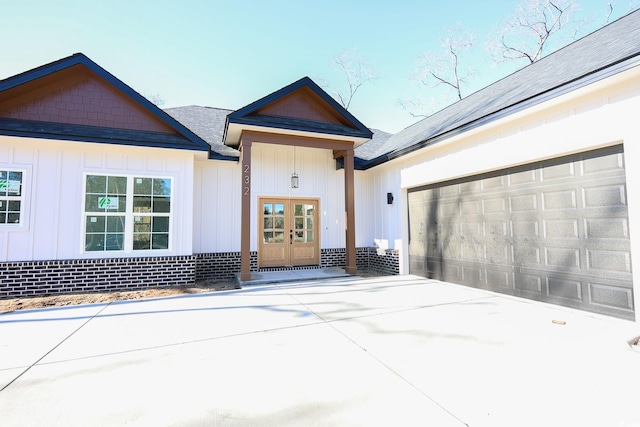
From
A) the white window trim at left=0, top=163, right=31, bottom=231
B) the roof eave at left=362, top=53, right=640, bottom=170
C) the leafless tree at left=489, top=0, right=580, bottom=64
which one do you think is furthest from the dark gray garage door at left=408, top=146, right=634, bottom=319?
the leafless tree at left=489, top=0, right=580, bottom=64

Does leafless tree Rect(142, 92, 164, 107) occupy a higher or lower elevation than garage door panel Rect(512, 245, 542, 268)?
higher

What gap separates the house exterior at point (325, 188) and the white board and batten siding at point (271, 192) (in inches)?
1.7

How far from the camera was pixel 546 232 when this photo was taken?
4.86 m

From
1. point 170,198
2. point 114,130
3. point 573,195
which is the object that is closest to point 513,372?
point 573,195

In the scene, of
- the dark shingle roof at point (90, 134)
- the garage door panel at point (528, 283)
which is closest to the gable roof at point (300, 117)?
the dark shingle roof at point (90, 134)

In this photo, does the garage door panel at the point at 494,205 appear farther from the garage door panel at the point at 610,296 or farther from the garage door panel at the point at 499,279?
the garage door panel at the point at 610,296

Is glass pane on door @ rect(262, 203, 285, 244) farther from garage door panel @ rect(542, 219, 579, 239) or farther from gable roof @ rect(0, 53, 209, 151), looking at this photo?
garage door panel @ rect(542, 219, 579, 239)

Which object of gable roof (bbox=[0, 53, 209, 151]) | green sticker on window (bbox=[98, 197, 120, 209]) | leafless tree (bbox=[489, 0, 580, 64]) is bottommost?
green sticker on window (bbox=[98, 197, 120, 209])

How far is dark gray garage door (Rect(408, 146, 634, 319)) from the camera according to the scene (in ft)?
13.3

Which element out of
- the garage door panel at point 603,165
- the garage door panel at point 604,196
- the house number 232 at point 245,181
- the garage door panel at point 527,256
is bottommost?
the garage door panel at point 527,256

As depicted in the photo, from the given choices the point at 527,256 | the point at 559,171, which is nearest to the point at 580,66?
the point at 559,171

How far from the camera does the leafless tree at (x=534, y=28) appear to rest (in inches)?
589

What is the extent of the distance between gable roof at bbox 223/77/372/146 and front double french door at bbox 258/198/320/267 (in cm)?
227

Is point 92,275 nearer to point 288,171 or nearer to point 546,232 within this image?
point 288,171
